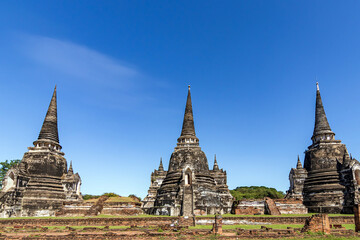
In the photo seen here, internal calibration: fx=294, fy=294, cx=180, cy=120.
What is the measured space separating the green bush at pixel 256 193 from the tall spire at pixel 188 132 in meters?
26.0

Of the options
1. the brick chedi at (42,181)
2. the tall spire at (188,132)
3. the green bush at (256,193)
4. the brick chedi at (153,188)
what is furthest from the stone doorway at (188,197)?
the green bush at (256,193)

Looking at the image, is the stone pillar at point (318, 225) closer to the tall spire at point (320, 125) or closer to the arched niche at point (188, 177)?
the arched niche at point (188, 177)

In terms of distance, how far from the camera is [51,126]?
107 feet

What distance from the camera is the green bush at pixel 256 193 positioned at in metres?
57.0

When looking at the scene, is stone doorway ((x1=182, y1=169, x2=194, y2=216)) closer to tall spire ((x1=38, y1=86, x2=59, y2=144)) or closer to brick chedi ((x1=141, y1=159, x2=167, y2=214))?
brick chedi ((x1=141, y1=159, x2=167, y2=214))

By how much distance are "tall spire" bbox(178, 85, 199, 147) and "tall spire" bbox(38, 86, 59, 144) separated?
45.3 ft

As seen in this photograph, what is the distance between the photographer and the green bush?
57.0 meters

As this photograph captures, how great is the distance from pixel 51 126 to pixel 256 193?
42.6m

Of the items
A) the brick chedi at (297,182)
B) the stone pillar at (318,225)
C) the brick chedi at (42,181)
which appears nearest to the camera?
the stone pillar at (318,225)

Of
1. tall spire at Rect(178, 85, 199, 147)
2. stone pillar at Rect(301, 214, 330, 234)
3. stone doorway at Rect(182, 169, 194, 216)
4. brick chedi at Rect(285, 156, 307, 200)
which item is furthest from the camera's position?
tall spire at Rect(178, 85, 199, 147)

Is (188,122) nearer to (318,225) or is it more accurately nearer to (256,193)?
(318,225)

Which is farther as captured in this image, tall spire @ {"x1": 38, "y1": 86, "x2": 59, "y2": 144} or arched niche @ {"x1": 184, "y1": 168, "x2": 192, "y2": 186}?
tall spire @ {"x1": 38, "y1": 86, "x2": 59, "y2": 144}

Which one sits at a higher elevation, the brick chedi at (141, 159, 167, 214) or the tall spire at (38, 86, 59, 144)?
the tall spire at (38, 86, 59, 144)

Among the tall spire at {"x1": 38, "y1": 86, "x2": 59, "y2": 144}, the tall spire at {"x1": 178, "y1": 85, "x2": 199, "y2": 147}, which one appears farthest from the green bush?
the tall spire at {"x1": 38, "y1": 86, "x2": 59, "y2": 144}
